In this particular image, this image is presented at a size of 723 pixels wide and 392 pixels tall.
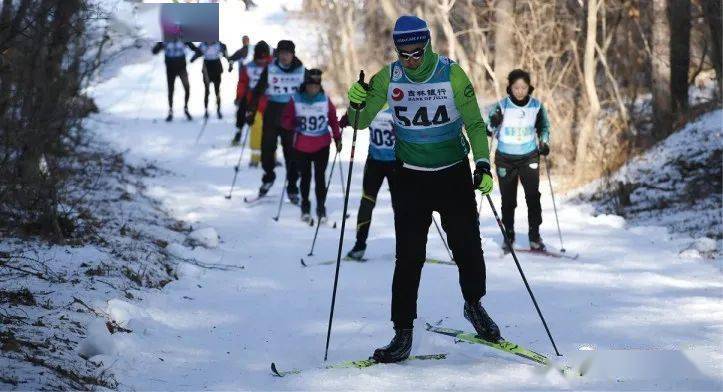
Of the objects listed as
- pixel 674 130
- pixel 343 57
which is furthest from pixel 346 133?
pixel 674 130

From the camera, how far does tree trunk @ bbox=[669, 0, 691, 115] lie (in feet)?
54.0

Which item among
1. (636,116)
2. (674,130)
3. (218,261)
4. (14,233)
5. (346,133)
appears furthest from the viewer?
(346,133)

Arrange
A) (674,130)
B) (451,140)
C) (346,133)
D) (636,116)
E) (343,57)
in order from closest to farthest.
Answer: (451,140) < (674,130) < (636,116) < (346,133) < (343,57)

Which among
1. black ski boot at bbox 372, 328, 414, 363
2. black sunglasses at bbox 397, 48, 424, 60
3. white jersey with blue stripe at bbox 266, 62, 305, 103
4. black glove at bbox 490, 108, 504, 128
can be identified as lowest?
black ski boot at bbox 372, 328, 414, 363

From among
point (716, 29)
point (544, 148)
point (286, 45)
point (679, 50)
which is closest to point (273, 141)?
point (286, 45)

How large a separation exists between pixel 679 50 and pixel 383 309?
428 inches

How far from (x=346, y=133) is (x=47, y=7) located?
16.7 metres

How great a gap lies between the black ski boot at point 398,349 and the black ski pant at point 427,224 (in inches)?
1.9

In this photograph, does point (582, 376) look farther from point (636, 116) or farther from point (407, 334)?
point (636, 116)

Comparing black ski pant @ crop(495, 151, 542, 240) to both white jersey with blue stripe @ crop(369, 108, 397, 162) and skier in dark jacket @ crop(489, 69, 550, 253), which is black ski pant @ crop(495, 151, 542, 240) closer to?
skier in dark jacket @ crop(489, 69, 550, 253)

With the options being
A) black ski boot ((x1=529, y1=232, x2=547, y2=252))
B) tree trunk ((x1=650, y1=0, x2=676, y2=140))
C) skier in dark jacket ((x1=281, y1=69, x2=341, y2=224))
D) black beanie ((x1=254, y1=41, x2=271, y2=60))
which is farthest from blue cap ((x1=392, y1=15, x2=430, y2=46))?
tree trunk ((x1=650, y1=0, x2=676, y2=140))

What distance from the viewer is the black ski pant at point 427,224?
583cm

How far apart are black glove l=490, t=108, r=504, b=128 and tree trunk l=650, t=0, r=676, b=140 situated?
6.64 metres

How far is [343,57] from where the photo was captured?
29.3 meters
